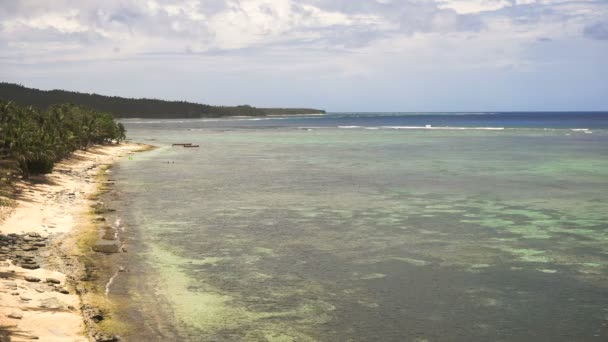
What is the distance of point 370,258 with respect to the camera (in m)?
17.8

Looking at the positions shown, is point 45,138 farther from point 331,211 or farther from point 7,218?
point 331,211

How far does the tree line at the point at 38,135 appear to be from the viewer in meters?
28.4

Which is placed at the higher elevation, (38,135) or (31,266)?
(38,135)

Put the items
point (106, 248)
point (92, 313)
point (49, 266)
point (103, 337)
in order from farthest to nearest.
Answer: point (106, 248) → point (49, 266) → point (92, 313) → point (103, 337)

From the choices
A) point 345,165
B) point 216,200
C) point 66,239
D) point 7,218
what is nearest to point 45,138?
point 216,200

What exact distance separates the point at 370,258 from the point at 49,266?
8421 millimetres

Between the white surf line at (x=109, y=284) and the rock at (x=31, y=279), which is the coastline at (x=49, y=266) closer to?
the rock at (x=31, y=279)

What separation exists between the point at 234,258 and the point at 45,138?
22138 millimetres

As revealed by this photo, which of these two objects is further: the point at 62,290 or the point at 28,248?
the point at 28,248

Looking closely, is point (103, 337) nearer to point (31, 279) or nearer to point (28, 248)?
point (31, 279)

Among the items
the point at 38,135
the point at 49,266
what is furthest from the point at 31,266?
the point at 38,135

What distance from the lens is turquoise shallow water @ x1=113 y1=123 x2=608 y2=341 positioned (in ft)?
41.1

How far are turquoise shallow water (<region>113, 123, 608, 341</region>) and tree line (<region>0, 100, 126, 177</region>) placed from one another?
14.4 feet

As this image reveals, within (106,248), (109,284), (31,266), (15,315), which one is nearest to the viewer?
(15,315)
